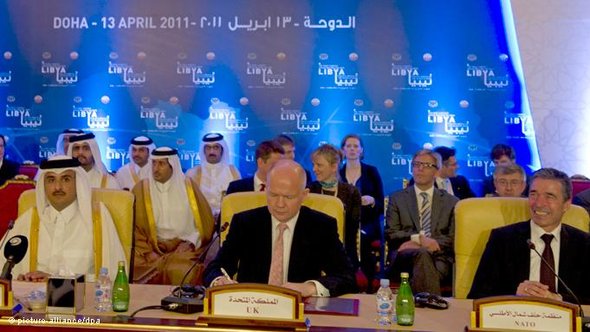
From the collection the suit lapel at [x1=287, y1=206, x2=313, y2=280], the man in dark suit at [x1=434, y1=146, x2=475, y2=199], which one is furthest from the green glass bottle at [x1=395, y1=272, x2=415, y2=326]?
the man in dark suit at [x1=434, y1=146, x2=475, y2=199]

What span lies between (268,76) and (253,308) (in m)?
5.99

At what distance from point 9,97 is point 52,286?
6431 millimetres

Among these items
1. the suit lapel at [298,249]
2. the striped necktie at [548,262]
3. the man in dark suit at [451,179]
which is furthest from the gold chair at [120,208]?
the man in dark suit at [451,179]

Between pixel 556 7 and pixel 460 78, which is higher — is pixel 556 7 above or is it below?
above

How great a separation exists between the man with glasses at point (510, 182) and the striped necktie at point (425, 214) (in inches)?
19.3

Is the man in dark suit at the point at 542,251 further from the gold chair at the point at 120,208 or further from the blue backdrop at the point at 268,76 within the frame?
the blue backdrop at the point at 268,76

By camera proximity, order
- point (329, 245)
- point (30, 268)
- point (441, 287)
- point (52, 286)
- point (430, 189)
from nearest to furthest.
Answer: point (52, 286) < point (329, 245) < point (30, 268) < point (441, 287) < point (430, 189)

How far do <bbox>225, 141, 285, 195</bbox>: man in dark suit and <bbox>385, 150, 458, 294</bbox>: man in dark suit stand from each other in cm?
102

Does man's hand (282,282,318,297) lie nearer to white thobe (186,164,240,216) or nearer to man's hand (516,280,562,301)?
man's hand (516,280,562,301)

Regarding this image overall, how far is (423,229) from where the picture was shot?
561 centimetres

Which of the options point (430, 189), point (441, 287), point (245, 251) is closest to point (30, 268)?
point (245, 251)

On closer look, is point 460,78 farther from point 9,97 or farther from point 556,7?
point 9,97

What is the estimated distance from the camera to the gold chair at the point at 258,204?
4.09 metres

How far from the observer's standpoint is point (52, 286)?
9.34ft
